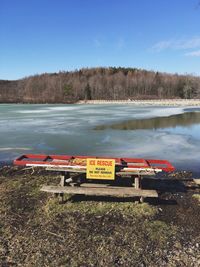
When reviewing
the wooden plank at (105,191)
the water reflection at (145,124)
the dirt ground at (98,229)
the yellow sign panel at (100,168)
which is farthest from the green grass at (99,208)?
the water reflection at (145,124)

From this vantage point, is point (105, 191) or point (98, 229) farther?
point (105, 191)

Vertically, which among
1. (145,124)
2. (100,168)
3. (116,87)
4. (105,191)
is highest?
(116,87)

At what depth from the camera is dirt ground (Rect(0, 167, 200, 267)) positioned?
4020 mm

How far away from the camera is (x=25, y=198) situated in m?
6.25

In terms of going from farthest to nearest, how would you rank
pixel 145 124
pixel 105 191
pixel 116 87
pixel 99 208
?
pixel 116 87 → pixel 145 124 → pixel 105 191 → pixel 99 208

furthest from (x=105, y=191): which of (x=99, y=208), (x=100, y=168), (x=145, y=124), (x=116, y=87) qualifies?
(x=116, y=87)

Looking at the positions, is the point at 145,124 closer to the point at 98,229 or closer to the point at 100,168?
the point at 100,168

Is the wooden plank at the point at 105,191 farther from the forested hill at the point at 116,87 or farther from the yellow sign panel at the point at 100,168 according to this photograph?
the forested hill at the point at 116,87

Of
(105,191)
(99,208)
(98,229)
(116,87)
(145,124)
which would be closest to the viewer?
(98,229)

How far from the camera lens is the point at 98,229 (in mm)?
4836

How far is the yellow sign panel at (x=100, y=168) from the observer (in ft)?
19.0

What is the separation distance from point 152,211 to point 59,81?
13708 centimetres

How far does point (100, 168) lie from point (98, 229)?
1327 millimetres

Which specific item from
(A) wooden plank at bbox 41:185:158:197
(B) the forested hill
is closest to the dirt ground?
(A) wooden plank at bbox 41:185:158:197
